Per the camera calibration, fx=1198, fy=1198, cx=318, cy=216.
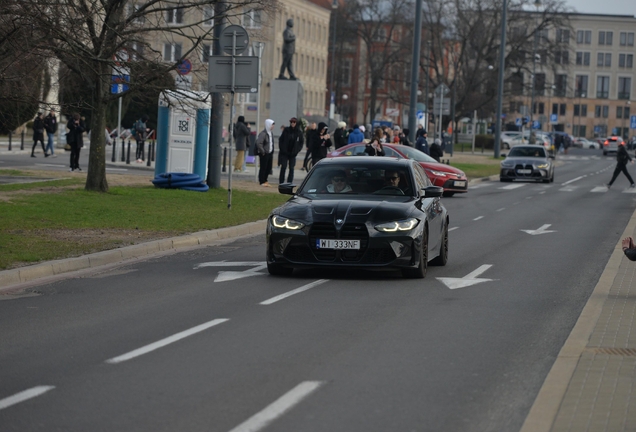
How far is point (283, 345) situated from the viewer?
9.18 m

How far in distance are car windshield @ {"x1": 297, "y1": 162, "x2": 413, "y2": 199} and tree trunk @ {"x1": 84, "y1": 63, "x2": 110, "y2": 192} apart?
33.5 feet

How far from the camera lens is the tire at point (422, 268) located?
44.8 feet

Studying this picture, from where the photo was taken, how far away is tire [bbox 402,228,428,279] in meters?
13.6

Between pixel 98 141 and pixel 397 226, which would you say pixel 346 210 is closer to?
pixel 397 226

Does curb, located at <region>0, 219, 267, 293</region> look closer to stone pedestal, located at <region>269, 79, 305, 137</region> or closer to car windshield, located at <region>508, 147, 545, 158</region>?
car windshield, located at <region>508, 147, 545, 158</region>

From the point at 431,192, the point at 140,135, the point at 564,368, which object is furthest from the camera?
the point at 140,135

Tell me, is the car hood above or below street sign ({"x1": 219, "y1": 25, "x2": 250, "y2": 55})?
below

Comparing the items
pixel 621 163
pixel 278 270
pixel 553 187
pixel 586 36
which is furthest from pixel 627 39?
pixel 278 270

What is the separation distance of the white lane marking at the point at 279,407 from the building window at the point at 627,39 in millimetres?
164423

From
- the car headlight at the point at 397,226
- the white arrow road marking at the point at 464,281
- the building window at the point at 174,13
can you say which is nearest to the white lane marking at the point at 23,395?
the car headlight at the point at 397,226

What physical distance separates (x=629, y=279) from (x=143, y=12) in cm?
1243

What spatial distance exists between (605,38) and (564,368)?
537 ft

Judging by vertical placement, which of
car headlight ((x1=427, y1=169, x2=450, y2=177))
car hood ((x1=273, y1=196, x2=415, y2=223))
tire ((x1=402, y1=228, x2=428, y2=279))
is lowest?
tire ((x1=402, y1=228, x2=428, y2=279))

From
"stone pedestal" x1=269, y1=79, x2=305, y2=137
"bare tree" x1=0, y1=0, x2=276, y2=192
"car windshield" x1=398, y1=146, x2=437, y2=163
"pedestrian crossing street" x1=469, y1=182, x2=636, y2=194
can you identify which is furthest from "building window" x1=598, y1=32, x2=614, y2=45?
"bare tree" x1=0, y1=0, x2=276, y2=192
